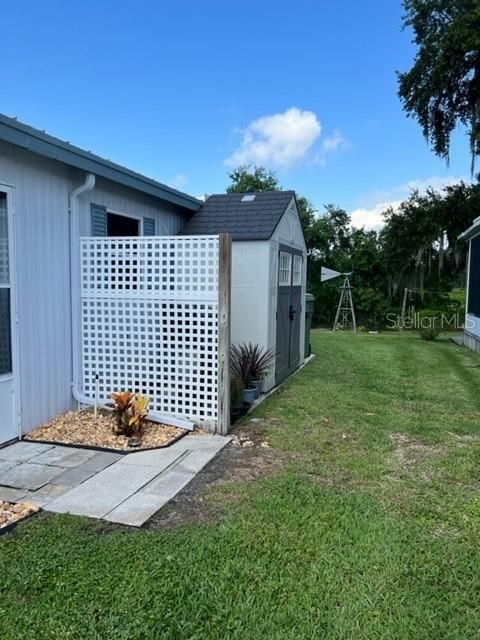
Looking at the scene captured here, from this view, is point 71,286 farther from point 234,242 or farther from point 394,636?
point 394,636

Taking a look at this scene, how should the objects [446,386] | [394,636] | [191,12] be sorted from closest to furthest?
1. [394,636]
2. [446,386]
3. [191,12]

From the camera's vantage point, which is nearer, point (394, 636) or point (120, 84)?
point (394, 636)

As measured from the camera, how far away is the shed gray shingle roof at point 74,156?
379cm

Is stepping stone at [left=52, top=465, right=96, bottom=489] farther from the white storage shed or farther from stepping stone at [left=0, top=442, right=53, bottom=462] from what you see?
the white storage shed

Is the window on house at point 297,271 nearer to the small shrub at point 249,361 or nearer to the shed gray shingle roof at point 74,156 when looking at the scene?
the small shrub at point 249,361

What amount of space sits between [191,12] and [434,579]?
39.0 feet

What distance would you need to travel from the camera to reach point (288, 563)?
8.02ft

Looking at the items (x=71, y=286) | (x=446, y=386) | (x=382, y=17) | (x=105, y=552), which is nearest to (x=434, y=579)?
(x=105, y=552)

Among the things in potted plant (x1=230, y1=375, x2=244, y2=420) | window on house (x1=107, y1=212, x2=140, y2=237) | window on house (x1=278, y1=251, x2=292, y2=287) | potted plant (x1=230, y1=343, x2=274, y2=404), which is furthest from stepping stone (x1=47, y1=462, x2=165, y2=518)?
window on house (x1=278, y1=251, x2=292, y2=287)

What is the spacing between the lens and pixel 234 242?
6414mm

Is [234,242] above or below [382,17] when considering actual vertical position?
below

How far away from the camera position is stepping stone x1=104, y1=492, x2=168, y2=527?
2.87 meters

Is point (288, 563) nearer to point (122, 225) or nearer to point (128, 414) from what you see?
point (128, 414)

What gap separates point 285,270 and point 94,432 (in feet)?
12.3
